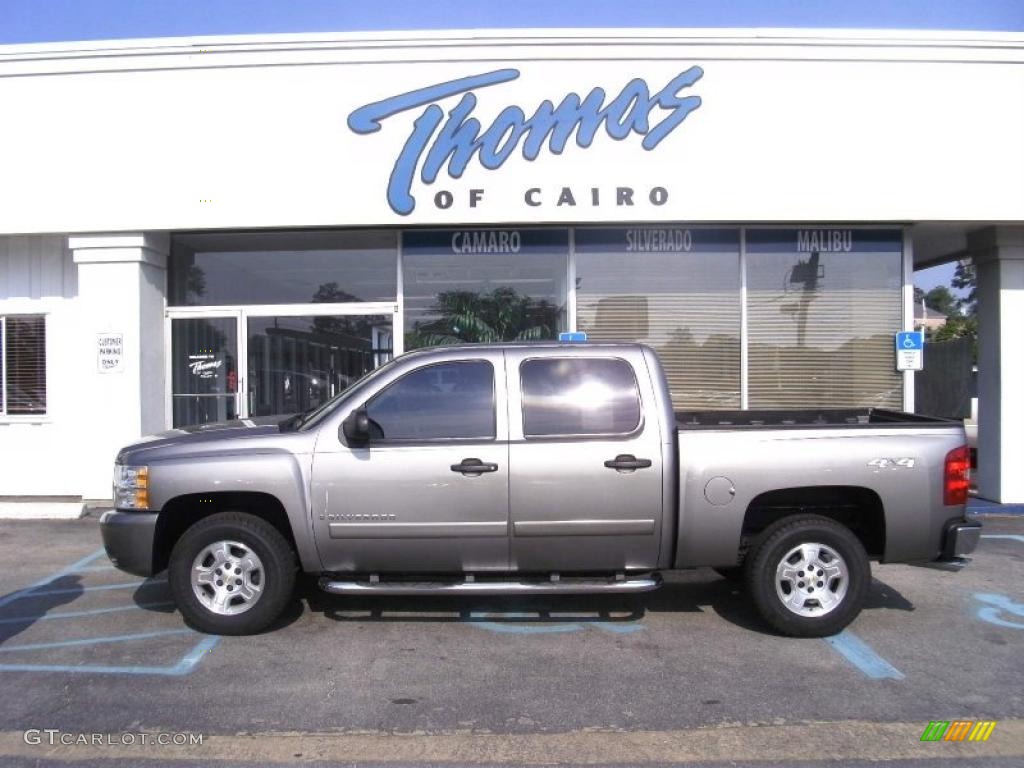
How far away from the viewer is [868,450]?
545cm

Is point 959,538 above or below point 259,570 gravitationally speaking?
above

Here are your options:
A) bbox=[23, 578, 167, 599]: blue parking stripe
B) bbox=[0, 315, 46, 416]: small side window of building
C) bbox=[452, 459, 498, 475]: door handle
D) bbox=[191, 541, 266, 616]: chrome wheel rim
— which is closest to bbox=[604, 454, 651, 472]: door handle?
bbox=[452, 459, 498, 475]: door handle

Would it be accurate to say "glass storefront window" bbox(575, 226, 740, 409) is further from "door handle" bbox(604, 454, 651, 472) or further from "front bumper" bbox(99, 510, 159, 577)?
"front bumper" bbox(99, 510, 159, 577)

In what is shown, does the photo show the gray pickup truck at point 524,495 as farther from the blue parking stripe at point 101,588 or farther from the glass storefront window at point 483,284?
the glass storefront window at point 483,284

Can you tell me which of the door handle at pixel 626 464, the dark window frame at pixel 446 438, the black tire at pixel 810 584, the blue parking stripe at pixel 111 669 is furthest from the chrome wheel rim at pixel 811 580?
the blue parking stripe at pixel 111 669

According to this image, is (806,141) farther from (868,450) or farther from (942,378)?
(942,378)

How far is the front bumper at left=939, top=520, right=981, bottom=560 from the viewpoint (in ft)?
17.8

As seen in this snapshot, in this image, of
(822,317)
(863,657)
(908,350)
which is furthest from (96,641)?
(908,350)

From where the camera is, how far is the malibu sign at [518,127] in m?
9.70

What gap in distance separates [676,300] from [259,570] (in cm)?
646

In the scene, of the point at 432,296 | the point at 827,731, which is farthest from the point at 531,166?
the point at 827,731

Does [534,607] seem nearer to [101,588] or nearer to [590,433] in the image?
[590,433]

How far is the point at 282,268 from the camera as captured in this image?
1085 centimetres

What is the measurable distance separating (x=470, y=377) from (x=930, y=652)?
3.42m
